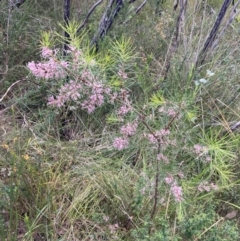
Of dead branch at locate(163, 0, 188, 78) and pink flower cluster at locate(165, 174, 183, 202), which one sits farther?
dead branch at locate(163, 0, 188, 78)

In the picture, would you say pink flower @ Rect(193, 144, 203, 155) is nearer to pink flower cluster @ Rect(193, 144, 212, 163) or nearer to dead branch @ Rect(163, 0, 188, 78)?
pink flower cluster @ Rect(193, 144, 212, 163)

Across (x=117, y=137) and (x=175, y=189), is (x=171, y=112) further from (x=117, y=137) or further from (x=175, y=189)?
(x=117, y=137)

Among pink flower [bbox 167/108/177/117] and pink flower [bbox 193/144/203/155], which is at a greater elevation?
pink flower [bbox 167/108/177/117]

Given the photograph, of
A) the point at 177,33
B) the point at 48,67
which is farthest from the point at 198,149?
the point at 177,33

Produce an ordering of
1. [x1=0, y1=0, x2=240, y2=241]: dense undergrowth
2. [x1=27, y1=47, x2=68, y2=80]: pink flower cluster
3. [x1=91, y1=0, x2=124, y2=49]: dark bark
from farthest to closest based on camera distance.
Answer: [x1=91, y1=0, x2=124, y2=49]: dark bark, [x1=0, y1=0, x2=240, y2=241]: dense undergrowth, [x1=27, y1=47, x2=68, y2=80]: pink flower cluster

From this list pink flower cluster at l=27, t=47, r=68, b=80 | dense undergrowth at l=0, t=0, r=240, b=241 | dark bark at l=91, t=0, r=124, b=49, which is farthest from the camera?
dark bark at l=91, t=0, r=124, b=49

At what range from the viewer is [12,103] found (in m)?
2.00

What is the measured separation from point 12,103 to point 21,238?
0.71 metres

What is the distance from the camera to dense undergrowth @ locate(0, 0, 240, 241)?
151cm

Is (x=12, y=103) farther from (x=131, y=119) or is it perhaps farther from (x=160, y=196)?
(x=160, y=196)

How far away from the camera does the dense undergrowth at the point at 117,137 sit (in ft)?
4.96

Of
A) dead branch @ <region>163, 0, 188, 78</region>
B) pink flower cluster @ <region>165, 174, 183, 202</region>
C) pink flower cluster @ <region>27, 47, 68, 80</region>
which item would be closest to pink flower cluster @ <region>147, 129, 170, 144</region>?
pink flower cluster @ <region>165, 174, 183, 202</region>

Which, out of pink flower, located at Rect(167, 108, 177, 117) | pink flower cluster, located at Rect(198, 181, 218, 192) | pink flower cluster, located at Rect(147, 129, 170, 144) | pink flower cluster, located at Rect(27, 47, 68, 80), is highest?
pink flower cluster, located at Rect(27, 47, 68, 80)

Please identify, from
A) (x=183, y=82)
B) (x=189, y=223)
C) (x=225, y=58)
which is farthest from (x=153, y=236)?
(x=225, y=58)
